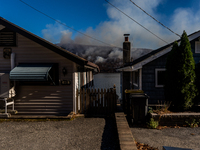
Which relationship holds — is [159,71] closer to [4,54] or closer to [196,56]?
[196,56]

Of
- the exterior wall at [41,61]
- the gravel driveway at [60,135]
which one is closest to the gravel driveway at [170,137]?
the gravel driveway at [60,135]

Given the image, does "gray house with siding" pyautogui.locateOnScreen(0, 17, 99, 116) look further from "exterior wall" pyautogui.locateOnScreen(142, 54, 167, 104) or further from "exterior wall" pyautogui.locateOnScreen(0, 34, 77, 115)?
"exterior wall" pyautogui.locateOnScreen(142, 54, 167, 104)

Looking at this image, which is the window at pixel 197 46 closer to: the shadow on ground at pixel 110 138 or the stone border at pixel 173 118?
the stone border at pixel 173 118

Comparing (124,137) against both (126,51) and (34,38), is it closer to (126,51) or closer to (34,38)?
(34,38)

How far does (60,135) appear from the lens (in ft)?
17.7

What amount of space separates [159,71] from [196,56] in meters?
2.26

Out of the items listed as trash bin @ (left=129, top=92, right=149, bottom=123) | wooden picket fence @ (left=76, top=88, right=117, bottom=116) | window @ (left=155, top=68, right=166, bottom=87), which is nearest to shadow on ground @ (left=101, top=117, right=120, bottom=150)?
trash bin @ (left=129, top=92, right=149, bottom=123)

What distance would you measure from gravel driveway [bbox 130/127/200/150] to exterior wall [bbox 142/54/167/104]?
347 centimetres

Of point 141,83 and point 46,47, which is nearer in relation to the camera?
point 46,47

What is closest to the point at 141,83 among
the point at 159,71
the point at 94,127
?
the point at 159,71

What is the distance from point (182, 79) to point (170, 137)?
2.92 meters

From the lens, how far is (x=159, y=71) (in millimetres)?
9500

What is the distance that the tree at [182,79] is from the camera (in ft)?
23.0

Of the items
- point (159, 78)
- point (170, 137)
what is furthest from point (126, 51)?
point (170, 137)
